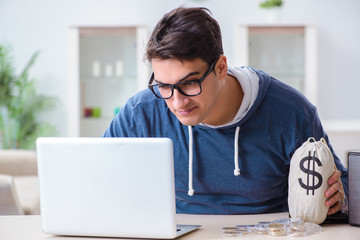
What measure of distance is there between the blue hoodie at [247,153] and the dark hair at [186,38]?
0.32 metres

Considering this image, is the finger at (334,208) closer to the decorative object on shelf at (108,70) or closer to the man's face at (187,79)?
the man's face at (187,79)

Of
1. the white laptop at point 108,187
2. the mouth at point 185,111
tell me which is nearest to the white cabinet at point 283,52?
the mouth at point 185,111

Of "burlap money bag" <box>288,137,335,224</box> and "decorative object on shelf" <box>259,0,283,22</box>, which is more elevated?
"decorative object on shelf" <box>259,0,283,22</box>

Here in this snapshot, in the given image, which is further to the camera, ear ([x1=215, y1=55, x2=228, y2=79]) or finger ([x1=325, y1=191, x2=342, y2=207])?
ear ([x1=215, y1=55, x2=228, y2=79])

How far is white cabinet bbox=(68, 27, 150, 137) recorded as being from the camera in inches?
201

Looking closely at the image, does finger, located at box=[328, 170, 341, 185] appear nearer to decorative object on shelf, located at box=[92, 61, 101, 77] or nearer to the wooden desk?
the wooden desk

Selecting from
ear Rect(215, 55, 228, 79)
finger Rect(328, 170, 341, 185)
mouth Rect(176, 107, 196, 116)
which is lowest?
finger Rect(328, 170, 341, 185)

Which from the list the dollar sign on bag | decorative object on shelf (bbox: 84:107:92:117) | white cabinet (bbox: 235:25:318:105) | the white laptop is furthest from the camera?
decorative object on shelf (bbox: 84:107:92:117)

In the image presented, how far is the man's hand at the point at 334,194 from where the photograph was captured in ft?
4.97

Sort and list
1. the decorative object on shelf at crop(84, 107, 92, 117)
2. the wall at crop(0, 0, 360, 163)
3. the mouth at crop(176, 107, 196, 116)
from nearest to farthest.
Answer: the mouth at crop(176, 107, 196, 116)
the decorative object on shelf at crop(84, 107, 92, 117)
the wall at crop(0, 0, 360, 163)

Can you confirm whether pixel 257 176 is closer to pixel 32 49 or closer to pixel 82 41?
pixel 82 41

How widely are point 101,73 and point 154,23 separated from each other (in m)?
0.77

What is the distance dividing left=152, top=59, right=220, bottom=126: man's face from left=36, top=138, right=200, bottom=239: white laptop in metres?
0.28

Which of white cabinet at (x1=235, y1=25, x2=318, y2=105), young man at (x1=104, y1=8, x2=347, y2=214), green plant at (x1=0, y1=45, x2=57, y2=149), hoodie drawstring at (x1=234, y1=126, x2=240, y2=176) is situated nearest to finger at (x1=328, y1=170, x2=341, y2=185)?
young man at (x1=104, y1=8, x2=347, y2=214)
